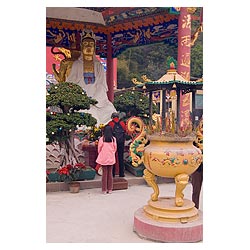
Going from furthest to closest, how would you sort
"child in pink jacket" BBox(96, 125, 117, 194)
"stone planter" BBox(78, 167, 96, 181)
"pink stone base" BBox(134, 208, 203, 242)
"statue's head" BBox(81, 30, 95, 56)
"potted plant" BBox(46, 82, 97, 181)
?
1. "statue's head" BBox(81, 30, 95, 56)
2. "stone planter" BBox(78, 167, 96, 181)
3. "potted plant" BBox(46, 82, 97, 181)
4. "child in pink jacket" BBox(96, 125, 117, 194)
5. "pink stone base" BBox(134, 208, 203, 242)

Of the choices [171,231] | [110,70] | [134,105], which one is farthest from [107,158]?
[110,70]

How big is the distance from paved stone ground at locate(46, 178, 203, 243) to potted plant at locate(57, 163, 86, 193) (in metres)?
0.11

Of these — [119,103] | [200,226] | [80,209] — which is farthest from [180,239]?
[119,103]

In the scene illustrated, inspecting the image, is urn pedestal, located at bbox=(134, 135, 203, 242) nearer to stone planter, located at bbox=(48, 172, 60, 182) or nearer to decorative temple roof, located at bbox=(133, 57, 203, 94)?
decorative temple roof, located at bbox=(133, 57, 203, 94)

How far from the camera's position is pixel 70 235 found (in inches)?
144

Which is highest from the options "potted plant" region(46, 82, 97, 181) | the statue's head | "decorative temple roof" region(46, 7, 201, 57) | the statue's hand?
"decorative temple roof" region(46, 7, 201, 57)

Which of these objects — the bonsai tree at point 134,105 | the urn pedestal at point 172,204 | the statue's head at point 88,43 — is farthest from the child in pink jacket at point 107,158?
the statue's head at point 88,43

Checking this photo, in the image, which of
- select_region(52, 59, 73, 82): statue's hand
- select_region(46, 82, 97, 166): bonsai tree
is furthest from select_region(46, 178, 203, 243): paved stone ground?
select_region(52, 59, 73, 82): statue's hand

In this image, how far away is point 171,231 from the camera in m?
3.44

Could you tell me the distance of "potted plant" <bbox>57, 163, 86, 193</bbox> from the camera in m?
5.46

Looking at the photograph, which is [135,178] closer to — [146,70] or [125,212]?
[125,212]

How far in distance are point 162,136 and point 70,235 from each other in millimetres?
1396

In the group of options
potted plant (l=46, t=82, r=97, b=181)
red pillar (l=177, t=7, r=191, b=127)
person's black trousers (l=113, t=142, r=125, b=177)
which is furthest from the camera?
red pillar (l=177, t=7, r=191, b=127)

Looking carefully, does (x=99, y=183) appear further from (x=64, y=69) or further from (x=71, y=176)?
(x=64, y=69)
